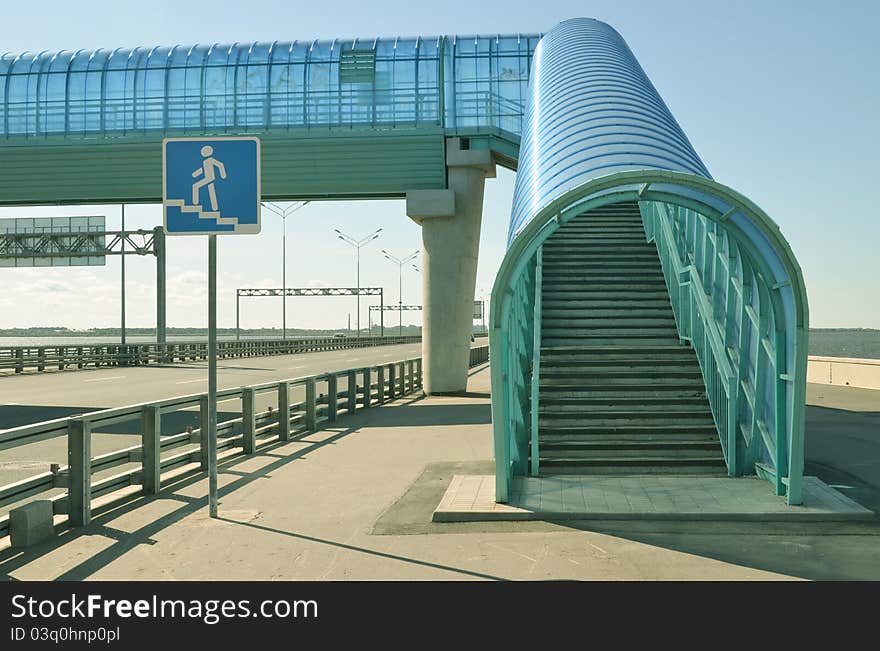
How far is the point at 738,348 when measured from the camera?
1207 cm

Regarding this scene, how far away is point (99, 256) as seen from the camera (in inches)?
1998

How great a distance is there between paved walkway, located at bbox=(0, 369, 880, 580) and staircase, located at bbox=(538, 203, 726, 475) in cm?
204

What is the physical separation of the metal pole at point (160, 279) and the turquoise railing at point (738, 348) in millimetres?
40079

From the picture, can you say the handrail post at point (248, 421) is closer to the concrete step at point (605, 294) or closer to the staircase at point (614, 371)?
the staircase at point (614, 371)

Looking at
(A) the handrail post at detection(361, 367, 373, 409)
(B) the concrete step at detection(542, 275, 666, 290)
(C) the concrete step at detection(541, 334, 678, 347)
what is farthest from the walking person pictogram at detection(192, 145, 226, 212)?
(A) the handrail post at detection(361, 367, 373, 409)

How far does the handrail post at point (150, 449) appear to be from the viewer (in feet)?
35.1

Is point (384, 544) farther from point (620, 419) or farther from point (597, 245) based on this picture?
point (597, 245)

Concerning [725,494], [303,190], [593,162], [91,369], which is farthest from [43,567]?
[91,369]

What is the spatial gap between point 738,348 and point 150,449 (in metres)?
6.84

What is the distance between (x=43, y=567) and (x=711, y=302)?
9.14 m

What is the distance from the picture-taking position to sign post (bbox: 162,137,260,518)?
9.39 meters

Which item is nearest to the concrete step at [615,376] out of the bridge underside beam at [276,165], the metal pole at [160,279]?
the bridge underside beam at [276,165]

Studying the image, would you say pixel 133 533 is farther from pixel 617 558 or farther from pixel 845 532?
pixel 845 532

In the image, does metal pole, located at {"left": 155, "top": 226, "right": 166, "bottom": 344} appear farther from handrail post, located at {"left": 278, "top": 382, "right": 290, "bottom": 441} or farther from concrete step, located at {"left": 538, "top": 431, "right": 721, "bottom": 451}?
concrete step, located at {"left": 538, "top": 431, "right": 721, "bottom": 451}
